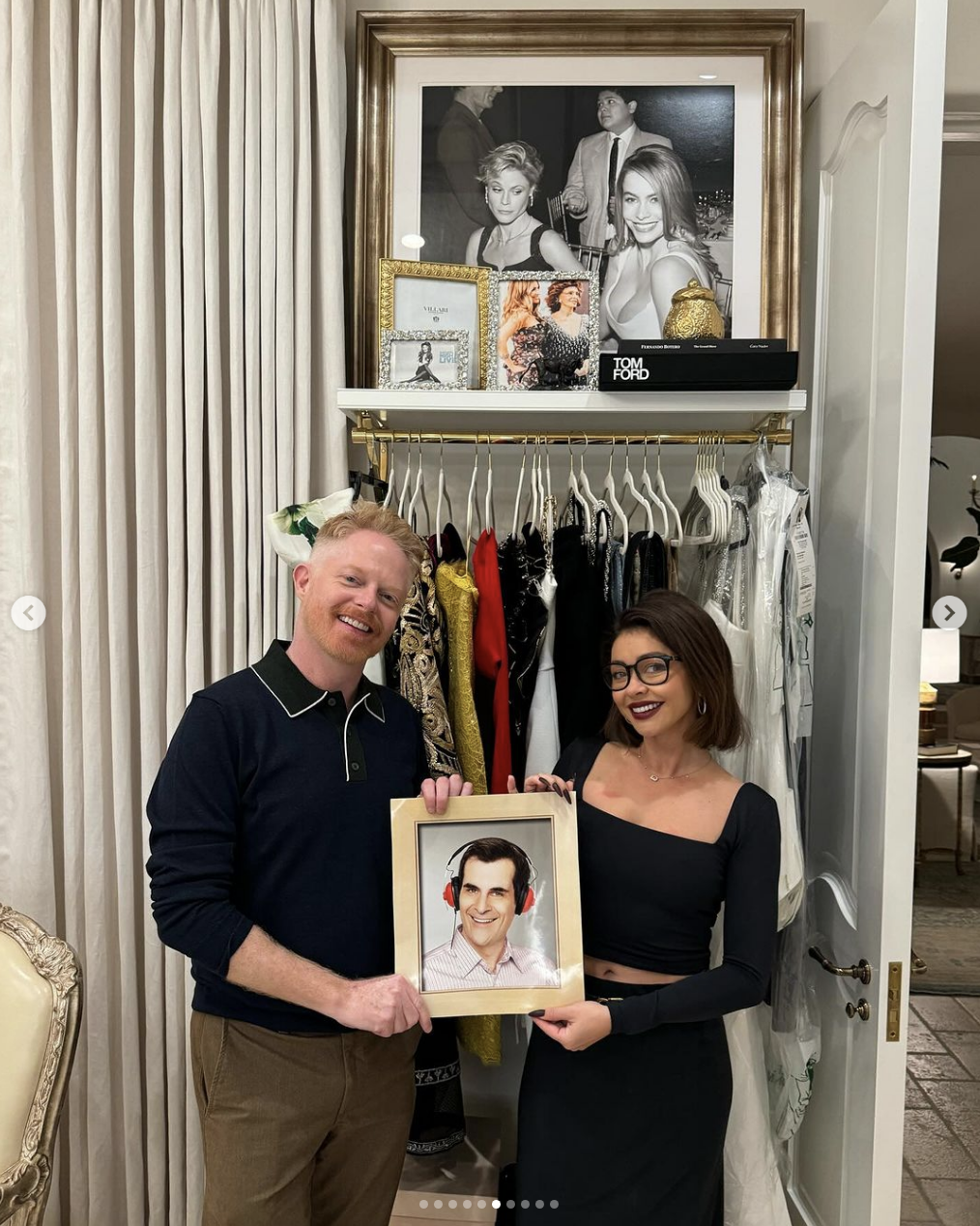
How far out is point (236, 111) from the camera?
204cm

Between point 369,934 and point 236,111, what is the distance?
1.71m

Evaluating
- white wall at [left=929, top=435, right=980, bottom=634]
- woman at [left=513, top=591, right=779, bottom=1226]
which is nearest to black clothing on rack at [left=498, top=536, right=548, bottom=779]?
woman at [left=513, top=591, right=779, bottom=1226]

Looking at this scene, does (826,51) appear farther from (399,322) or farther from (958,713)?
(958,713)

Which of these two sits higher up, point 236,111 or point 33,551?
point 236,111

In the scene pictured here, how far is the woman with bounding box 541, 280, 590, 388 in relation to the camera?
6.46ft

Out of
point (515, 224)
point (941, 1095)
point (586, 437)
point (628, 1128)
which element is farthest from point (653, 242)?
point (941, 1095)

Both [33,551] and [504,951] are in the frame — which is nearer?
[504,951]

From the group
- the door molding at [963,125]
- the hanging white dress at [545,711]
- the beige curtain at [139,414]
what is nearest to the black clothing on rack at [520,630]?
the hanging white dress at [545,711]

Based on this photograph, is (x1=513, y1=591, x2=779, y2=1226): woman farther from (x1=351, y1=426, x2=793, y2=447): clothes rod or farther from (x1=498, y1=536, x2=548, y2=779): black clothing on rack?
(x1=351, y1=426, x2=793, y2=447): clothes rod

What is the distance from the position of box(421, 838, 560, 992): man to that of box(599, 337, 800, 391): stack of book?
2.90ft

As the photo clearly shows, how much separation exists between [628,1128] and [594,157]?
1.95 metres

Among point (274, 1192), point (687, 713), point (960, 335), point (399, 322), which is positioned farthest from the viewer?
point (960, 335)

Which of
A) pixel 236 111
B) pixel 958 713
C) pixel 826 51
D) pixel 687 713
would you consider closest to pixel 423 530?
pixel 687 713

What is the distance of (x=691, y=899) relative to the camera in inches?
60.8
